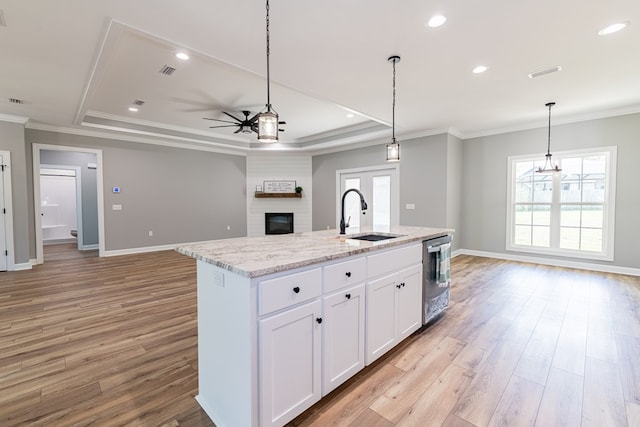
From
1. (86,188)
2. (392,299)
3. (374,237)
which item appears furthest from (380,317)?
(86,188)

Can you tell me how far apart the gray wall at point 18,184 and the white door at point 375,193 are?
5.94 metres

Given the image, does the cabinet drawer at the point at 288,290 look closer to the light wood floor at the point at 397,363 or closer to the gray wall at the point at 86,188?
the light wood floor at the point at 397,363

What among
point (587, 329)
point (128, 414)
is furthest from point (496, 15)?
point (128, 414)

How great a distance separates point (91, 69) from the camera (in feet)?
10.1

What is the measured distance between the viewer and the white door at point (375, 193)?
6559mm

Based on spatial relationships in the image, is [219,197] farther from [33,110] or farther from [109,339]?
[109,339]

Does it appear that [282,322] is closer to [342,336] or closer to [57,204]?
[342,336]

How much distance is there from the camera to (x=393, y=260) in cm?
225

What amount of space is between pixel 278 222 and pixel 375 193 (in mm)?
3019

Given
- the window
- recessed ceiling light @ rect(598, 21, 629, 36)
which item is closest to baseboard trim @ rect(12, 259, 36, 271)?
recessed ceiling light @ rect(598, 21, 629, 36)

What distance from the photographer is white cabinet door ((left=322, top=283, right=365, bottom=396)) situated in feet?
5.57

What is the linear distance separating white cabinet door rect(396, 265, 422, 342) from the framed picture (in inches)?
236

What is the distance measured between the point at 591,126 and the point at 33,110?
9148 mm

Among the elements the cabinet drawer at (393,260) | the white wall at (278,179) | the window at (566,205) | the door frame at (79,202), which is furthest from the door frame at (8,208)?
the window at (566,205)
